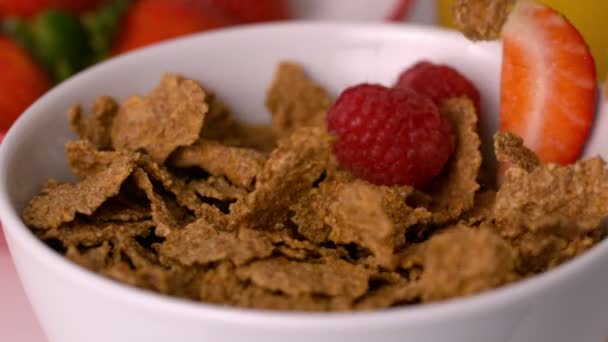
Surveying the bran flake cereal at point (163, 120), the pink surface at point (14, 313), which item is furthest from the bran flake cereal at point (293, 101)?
the pink surface at point (14, 313)

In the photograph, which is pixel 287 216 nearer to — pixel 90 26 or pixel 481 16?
pixel 481 16

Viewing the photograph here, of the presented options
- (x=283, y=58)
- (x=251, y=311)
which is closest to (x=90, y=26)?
(x=283, y=58)

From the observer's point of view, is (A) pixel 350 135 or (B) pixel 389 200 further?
A: (A) pixel 350 135

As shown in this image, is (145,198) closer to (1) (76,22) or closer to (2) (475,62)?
(2) (475,62)

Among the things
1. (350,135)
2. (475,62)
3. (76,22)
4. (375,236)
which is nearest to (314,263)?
(375,236)

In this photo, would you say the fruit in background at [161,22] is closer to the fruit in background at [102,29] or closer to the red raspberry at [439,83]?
the fruit in background at [102,29]

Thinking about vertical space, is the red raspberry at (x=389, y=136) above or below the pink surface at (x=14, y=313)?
above

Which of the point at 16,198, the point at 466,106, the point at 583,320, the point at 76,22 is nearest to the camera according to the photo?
the point at 583,320

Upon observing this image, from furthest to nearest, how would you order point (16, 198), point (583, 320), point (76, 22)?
point (76, 22) → point (16, 198) → point (583, 320)
